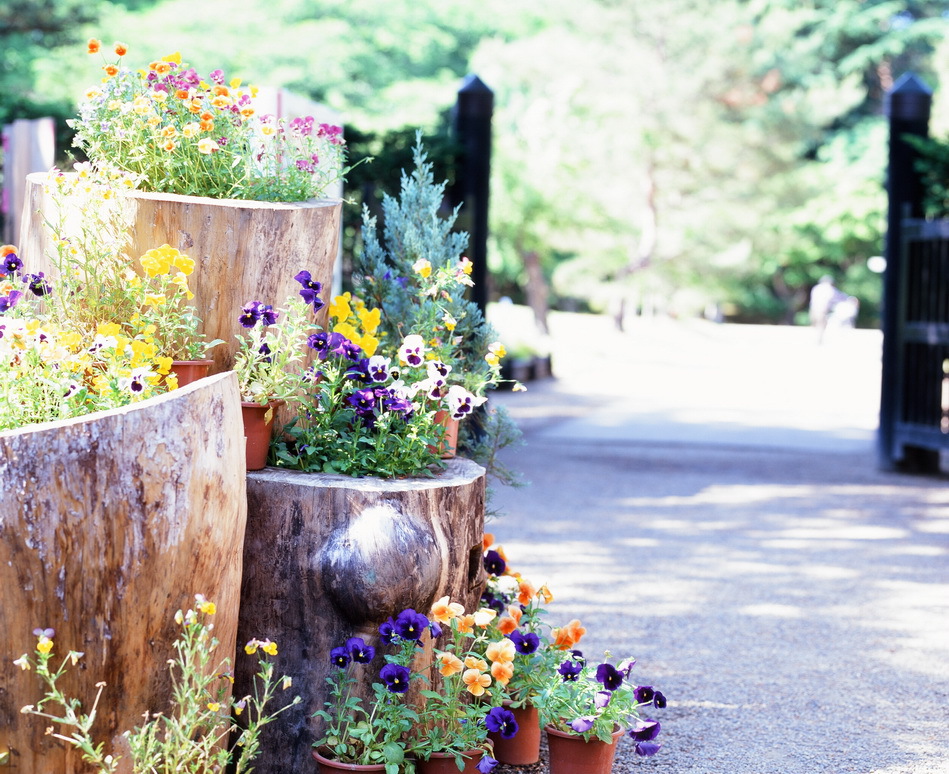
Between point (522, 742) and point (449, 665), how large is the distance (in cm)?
55

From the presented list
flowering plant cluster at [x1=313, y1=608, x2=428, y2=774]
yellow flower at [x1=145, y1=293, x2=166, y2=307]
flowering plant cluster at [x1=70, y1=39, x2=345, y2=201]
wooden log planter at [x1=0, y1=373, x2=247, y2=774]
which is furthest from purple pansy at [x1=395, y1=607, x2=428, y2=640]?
flowering plant cluster at [x1=70, y1=39, x2=345, y2=201]

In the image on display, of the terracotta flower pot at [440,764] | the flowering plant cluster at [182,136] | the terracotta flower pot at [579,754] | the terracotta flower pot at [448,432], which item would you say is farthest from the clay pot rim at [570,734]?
the flowering plant cluster at [182,136]

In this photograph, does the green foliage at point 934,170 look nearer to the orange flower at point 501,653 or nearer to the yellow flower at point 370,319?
the yellow flower at point 370,319

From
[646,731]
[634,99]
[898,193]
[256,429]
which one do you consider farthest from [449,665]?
[634,99]

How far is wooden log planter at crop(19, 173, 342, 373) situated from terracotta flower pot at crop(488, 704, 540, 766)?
1.19 metres

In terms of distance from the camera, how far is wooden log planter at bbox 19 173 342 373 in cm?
268

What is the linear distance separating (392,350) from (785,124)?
83.8ft

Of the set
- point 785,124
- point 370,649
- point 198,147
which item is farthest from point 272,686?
point 785,124

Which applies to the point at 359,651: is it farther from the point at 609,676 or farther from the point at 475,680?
the point at 609,676

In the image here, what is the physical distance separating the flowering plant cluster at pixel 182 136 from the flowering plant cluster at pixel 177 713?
1.11 m

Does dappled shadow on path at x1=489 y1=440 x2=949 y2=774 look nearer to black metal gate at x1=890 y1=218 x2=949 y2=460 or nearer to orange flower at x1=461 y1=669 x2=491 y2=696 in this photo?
black metal gate at x1=890 y1=218 x2=949 y2=460

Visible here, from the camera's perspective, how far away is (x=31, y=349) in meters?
2.40

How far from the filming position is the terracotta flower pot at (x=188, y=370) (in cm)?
260

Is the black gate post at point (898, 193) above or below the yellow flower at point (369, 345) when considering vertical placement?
above
